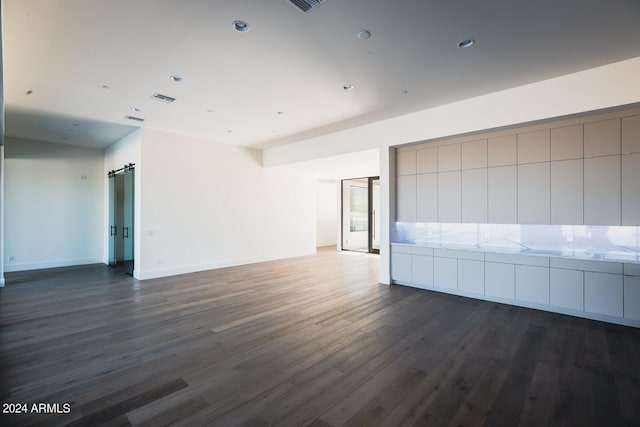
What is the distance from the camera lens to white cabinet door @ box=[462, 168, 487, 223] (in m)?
4.96

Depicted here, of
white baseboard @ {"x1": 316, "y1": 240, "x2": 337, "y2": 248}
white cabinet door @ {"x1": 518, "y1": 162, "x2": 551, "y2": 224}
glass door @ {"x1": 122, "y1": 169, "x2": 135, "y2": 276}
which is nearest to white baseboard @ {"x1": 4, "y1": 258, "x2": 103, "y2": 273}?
glass door @ {"x1": 122, "y1": 169, "x2": 135, "y2": 276}

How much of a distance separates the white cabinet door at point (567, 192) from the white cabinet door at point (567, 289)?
724mm

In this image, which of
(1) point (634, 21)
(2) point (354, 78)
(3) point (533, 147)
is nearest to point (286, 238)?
(2) point (354, 78)

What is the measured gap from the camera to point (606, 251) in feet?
13.6

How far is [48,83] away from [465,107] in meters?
6.28

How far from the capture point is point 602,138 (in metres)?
3.95

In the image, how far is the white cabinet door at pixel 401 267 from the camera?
5.70 meters

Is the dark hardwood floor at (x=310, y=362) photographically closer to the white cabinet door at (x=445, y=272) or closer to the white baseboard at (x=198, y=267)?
the white cabinet door at (x=445, y=272)

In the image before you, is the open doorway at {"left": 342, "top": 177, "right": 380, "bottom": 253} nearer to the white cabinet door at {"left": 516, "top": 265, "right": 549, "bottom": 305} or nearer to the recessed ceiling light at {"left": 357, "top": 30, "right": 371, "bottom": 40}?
the white cabinet door at {"left": 516, "top": 265, "right": 549, "bottom": 305}

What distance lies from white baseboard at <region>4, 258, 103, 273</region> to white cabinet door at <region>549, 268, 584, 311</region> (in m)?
10.6

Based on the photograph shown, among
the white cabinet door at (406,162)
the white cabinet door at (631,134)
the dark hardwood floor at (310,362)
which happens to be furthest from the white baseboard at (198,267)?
the white cabinet door at (631,134)

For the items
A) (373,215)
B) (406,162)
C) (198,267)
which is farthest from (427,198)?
(198,267)

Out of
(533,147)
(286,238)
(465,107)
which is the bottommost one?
(286,238)

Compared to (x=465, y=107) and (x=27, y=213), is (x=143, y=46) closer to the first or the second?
(x=465, y=107)
